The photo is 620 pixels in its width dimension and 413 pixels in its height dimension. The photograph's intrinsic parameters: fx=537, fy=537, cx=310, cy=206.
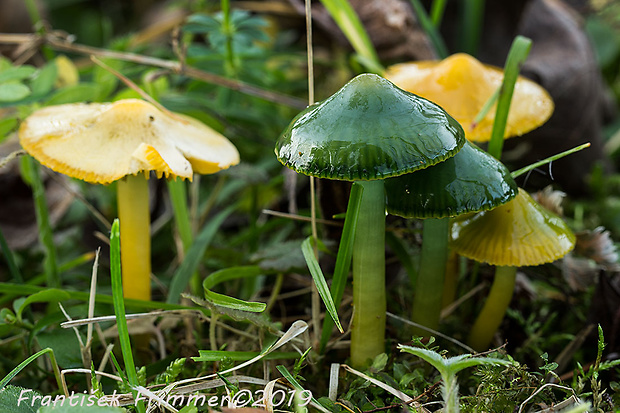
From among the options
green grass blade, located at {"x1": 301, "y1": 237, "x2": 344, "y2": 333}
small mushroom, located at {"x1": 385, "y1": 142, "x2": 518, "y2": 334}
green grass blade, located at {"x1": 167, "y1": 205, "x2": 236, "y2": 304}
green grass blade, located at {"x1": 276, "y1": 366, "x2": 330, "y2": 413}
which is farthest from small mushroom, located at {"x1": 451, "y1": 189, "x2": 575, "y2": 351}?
green grass blade, located at {"x1": 167, "y1": 205, "x2": 236, "y2": 304}

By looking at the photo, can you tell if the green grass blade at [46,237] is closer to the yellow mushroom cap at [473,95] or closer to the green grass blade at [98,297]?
the green grass blade at [98,297]

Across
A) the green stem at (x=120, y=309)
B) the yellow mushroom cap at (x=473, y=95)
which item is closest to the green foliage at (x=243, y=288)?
the green stem at (x=120, y=309)

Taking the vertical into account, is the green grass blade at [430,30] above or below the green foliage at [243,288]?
above

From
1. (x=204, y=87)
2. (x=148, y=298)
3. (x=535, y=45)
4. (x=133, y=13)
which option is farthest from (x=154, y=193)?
(x=133, y=13)

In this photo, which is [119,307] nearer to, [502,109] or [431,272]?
[431,272]

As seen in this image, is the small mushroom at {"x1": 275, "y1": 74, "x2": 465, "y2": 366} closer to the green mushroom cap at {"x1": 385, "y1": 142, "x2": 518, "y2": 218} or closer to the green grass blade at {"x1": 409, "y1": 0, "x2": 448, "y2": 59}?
the green mushroom cap at {"x1": 385, "y1": 142, "x2": 518, "y2": 218}
